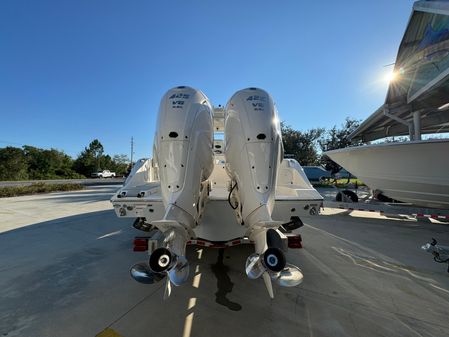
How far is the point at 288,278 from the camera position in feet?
4.81

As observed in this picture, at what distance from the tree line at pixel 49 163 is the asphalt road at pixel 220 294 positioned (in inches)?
1343

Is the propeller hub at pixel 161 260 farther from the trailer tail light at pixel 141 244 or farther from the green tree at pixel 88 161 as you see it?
the green tree at pixel 88 161

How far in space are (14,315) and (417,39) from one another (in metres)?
14.8

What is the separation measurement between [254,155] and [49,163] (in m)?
45.4

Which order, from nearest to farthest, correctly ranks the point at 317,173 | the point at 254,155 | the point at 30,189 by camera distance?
1. the point at 254,155
2. the point at 30,189
3. the point at 317,173

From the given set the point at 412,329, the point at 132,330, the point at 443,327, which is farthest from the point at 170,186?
the point at 443,327

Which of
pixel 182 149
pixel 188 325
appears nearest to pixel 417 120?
pixel 182 149

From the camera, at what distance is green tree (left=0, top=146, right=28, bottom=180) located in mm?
30250

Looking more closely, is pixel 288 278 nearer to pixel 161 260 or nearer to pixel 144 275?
pixel 161 260

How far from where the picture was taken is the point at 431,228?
228 inches

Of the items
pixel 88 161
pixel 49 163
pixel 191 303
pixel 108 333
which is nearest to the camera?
pixel 108 333

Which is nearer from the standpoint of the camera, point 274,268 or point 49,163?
point 274,268

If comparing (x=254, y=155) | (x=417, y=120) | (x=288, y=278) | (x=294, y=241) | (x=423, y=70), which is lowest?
(x=294, y=241)

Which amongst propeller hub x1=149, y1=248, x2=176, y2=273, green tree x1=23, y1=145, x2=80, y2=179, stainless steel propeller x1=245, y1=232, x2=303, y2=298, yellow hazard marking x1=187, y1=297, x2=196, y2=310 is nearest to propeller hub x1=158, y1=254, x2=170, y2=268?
propeller hub x1=149, y1=248, x2=176, y2=273
